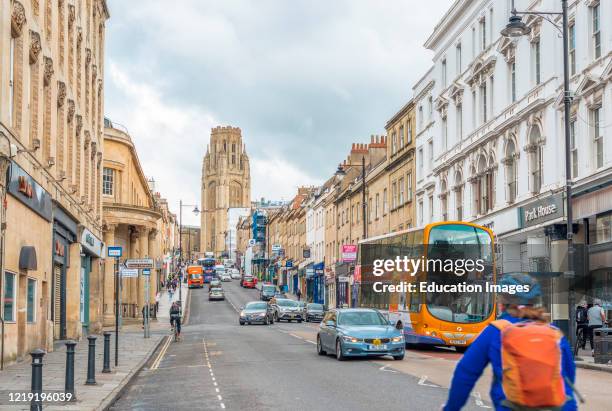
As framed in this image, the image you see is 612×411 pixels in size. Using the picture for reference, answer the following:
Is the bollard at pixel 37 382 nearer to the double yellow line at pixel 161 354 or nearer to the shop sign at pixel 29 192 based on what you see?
the shop sign at pixel 29 192

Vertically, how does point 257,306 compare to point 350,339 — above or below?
below

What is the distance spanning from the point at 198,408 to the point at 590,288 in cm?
2105

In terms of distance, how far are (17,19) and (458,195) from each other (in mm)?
29185

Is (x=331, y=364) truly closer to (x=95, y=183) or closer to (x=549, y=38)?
(x=549, y=38)

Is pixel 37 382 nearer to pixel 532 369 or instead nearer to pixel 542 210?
pixel 532 369

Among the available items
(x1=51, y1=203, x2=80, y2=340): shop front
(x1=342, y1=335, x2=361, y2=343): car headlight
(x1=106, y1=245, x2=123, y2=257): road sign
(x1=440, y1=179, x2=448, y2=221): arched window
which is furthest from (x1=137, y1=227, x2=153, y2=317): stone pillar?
(x1=342, y1=335, x2=361, y2=343): car headlight

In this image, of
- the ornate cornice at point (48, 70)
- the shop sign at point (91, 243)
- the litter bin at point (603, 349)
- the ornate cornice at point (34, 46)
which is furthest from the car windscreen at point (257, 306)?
the litter bin at point (603, 349)

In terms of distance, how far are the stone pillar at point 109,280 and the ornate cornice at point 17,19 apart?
31.7m

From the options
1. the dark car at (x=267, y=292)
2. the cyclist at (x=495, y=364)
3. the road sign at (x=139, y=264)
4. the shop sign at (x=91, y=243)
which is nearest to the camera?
the cyclist at (x=495, y=364)

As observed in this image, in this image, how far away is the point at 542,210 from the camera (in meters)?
34.1

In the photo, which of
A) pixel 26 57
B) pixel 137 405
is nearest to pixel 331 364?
pixel 137 405

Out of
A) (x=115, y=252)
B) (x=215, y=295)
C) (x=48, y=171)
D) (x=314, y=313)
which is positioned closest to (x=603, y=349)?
(x=115, y=252)

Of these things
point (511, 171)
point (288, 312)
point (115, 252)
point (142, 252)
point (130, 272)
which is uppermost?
point (511, 171)

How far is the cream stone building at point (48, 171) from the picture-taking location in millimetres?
21031
